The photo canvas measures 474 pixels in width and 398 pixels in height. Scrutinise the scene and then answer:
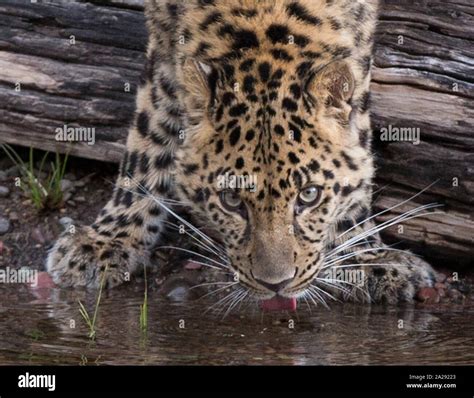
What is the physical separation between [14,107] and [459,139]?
345 cm

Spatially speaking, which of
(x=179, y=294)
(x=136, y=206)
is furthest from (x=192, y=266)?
(x=136, y=206)

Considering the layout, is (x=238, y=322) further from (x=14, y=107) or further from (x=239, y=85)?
(x=14, y=107)

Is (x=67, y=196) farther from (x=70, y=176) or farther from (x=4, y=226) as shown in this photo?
(x=4, y=226)

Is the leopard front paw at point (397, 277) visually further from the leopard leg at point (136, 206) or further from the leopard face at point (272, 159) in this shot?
the leopard leg at point (136, 206)

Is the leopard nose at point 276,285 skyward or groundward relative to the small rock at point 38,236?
groundward

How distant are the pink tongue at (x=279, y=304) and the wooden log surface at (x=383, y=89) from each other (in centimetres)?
128

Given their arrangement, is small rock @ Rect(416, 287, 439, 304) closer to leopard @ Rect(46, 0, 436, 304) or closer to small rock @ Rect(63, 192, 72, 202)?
leopard @ Rect(46, 0, 436, 304)

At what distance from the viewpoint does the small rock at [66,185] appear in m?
10.4

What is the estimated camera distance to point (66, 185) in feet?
34.2

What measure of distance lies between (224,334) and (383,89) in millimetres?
2226

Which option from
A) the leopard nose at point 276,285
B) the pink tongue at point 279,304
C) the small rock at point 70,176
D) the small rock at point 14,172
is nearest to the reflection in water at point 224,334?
the pink tongue at point 279,304

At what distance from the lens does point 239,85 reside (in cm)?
793

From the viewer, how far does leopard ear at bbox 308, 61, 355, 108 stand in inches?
310
